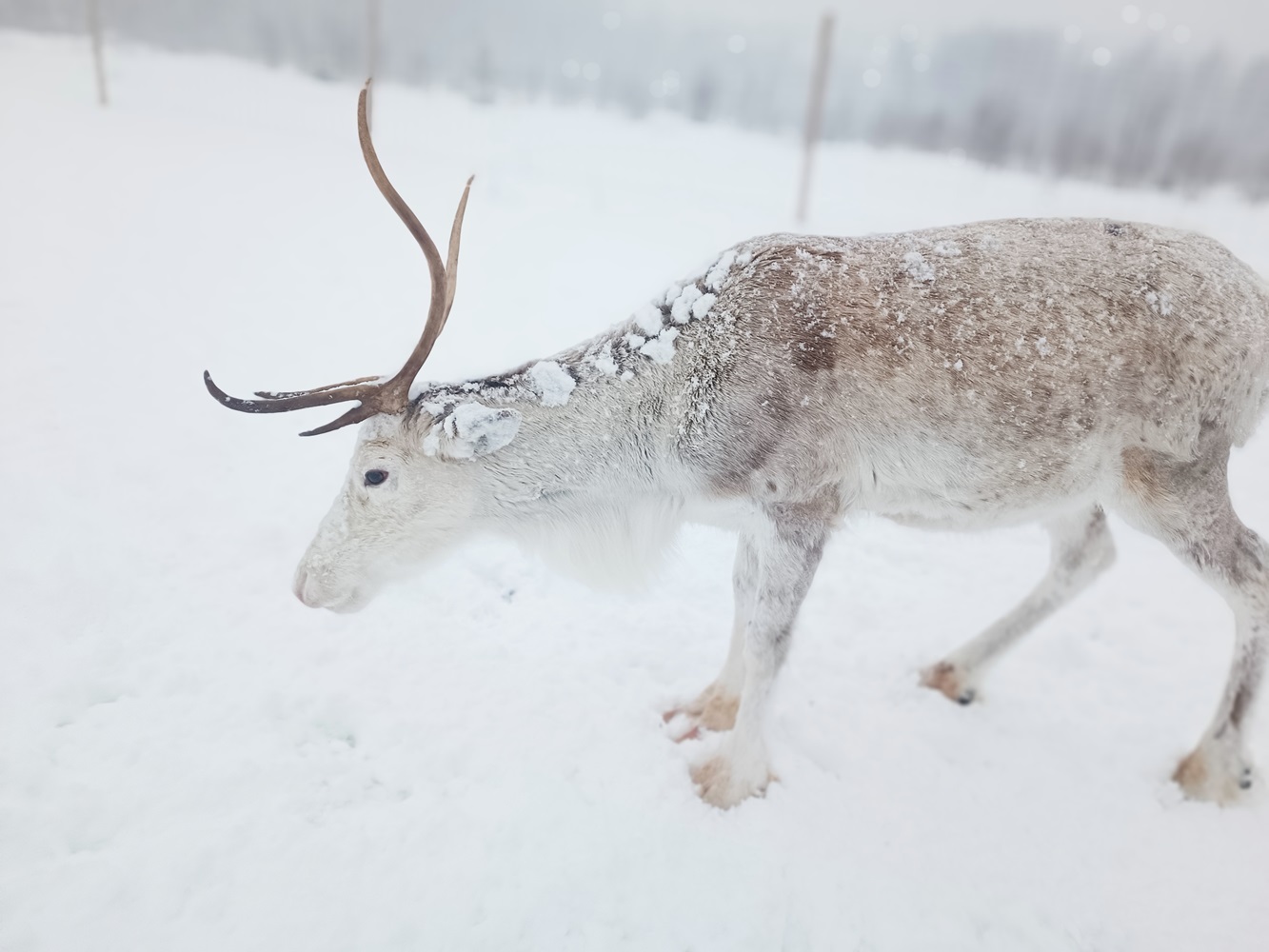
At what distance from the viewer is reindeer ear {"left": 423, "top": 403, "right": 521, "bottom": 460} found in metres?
→ 2.29

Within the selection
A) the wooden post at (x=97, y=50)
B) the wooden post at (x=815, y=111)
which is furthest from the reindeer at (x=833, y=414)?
the wooden post at (x=97, y=50)

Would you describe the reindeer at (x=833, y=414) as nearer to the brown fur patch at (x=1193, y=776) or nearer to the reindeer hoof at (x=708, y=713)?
the brown fur patch at (x=1193, y=776)

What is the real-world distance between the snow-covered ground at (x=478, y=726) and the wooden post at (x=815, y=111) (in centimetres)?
668

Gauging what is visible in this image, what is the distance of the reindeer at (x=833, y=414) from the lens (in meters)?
2.24

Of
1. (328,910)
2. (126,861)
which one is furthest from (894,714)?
(126,861)

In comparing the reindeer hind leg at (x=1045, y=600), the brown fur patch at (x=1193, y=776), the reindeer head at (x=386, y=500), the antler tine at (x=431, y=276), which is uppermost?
the antler tine at (x=431, y=276)

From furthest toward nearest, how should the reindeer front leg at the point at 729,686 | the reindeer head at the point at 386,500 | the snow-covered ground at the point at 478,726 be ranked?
the reindeer front leg at the point at 729,686, the reindeer head at the point at 386,500, the snow-covered ground at the point at 478,726

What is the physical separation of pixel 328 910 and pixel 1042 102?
17.0 meters

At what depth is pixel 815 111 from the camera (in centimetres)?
1007

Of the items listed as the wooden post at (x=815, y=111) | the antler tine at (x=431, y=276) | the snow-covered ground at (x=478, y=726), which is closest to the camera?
the snow-covered ground at (x=478, y=726)

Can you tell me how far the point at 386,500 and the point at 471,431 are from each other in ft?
1.40

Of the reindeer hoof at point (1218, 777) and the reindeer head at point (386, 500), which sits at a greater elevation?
the reindeer head at point (386, 500)

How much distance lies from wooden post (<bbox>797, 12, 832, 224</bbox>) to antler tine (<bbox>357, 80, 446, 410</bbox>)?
29.2 ft

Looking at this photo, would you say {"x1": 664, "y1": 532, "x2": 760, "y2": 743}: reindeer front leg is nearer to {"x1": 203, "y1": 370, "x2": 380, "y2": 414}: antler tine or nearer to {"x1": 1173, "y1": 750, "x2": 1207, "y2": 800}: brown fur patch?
{"x1": 203, "y1": 370, "x2": 380, "y2": 414}: antler tine
